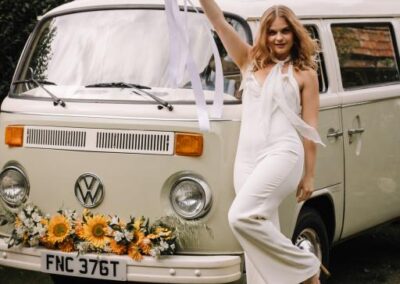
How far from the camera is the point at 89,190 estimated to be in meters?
5.77

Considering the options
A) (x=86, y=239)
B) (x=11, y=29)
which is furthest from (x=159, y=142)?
(x=11, y=29)

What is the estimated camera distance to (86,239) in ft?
18.2

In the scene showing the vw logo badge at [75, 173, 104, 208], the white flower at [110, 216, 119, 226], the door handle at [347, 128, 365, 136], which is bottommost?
the white flower at [110, 216, 119, 226]

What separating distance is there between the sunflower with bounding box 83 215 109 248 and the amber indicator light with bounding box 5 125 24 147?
77 cm

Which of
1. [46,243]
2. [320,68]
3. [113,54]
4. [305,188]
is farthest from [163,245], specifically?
[320,68]

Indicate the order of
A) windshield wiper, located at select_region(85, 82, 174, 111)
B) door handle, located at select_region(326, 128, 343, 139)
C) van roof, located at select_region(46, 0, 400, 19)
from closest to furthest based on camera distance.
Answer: windshield wiper, located at select_region(85, 82, 174, 111) < van roof, located at select_region(46, 0, 400, 19) < door handle, located at select_region(326, 128, 343, 139)

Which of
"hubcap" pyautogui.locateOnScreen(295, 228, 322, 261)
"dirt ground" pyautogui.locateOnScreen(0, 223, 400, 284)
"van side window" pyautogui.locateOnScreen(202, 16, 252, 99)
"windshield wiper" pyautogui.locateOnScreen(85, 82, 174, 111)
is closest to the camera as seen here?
"windshield wiper" pyautogui.locateOnScreen(85, 82, 174, 111)

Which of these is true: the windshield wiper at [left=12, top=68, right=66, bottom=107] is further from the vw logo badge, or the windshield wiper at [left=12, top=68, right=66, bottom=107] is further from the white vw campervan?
the vw logo badge

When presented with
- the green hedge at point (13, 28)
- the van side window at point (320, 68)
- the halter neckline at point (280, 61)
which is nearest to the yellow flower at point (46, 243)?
the halter neckline at point (280, 61)

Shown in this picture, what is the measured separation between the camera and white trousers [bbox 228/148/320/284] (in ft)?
16.7

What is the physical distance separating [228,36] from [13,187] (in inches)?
68.5

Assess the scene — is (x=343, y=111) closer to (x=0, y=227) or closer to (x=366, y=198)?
(x=366, y=198)

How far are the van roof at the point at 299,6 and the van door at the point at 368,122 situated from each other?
0.08m

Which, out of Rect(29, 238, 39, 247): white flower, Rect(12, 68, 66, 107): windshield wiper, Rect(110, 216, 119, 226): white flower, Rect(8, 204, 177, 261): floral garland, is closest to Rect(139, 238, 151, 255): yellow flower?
Rect(8, 204, 177, 261): floral garland
